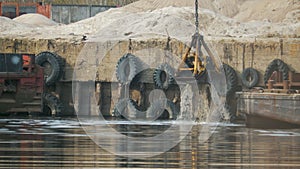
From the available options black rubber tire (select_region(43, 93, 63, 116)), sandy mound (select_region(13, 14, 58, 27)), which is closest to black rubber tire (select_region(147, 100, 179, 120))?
black rubber tire (select_region(43, 93, 63, 116))

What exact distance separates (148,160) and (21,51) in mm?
32560

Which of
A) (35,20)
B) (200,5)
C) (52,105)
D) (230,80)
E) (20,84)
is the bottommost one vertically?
(52,105)

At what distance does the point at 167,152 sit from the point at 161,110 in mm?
22611

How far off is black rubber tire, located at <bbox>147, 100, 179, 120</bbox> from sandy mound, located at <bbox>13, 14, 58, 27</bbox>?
18898mm

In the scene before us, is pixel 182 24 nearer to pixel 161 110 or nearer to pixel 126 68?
pixel 126 68

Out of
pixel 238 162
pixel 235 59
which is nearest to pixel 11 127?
pixel 238 162

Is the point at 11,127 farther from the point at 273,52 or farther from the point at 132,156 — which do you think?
the point at 273,52

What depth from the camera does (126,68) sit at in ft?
150

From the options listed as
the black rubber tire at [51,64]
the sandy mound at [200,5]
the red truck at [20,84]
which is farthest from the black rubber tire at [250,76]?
the sandy mound at [200,5]

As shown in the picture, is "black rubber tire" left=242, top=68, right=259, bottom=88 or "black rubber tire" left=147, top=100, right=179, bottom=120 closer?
"black rubber tire" left=147, top=100, right=179, bottom=120

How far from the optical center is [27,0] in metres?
68.0

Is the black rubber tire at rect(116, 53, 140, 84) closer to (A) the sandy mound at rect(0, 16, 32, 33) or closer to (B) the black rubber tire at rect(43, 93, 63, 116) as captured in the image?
(B) the black rubber tire at rect(43, 93, 63, 116)

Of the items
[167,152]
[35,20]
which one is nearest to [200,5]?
[35,20]

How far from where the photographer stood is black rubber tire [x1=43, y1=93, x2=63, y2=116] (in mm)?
44153
